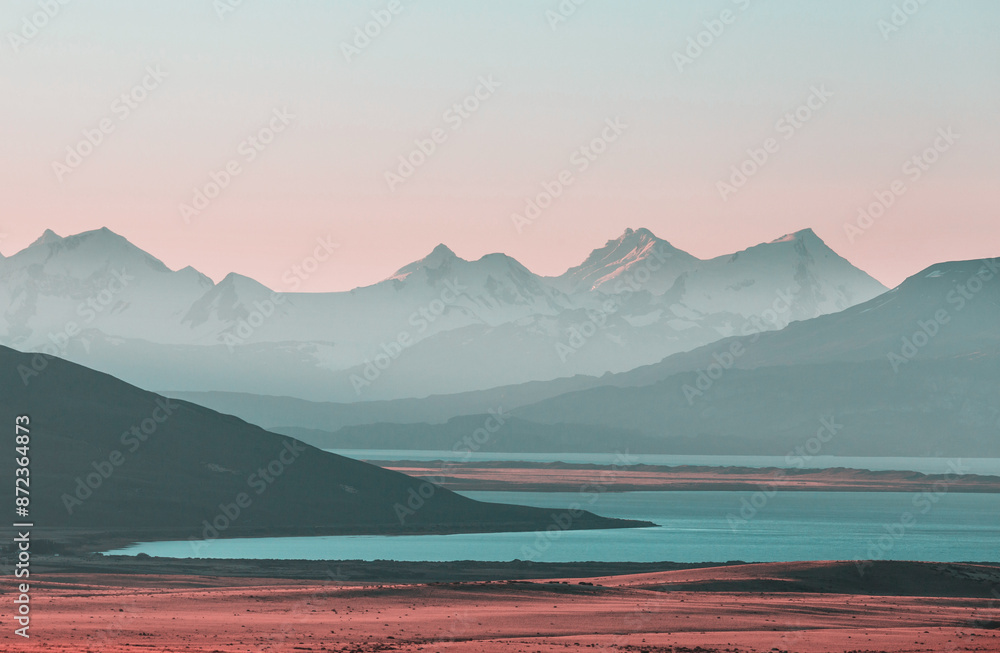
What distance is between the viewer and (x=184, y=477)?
6225 inches

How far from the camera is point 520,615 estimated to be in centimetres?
6975

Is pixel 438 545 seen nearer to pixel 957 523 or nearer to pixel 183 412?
pixel 183 412

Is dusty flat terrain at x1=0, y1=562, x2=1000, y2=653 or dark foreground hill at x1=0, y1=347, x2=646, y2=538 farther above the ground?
dark foreground hill at x1=0, y1=347, x2=646, y2=538

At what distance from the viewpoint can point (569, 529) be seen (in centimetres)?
16312

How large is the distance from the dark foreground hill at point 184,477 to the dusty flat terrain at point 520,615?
5653 cm

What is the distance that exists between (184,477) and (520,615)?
97.2 meters

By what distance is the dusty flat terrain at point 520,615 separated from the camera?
2363 inches

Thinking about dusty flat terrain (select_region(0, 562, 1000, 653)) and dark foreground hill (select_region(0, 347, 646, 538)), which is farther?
dark foreground hill (select_region(0, 347, 646, 538))

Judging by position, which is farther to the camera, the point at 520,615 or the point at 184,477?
the point at 184,477

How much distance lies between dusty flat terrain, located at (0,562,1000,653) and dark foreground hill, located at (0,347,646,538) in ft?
185

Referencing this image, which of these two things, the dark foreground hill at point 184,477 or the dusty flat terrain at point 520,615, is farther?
the dark foreground hill at point 184,477

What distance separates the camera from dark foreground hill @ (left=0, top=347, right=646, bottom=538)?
484ft

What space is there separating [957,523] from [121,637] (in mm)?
158746

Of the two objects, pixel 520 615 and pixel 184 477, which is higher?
pixel 184 477
